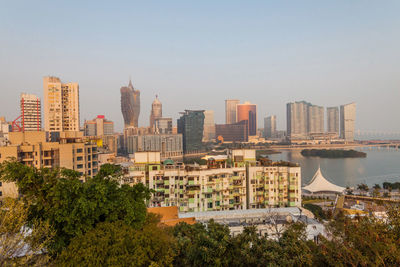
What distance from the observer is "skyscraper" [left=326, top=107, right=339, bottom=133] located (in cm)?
8294

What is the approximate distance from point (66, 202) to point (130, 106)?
6734cm

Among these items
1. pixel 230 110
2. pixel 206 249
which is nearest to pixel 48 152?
pixel 206 249

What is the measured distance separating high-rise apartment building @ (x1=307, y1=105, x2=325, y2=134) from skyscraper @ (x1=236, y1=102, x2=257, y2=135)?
17.7m

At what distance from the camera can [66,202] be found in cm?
350

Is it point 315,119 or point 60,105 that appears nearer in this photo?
point 60,105

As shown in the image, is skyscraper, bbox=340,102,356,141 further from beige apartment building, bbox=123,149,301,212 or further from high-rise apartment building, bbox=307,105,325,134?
beige apartment building, bbox=123,149,301,212

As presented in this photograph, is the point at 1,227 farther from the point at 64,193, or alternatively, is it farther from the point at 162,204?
the point at 162,204

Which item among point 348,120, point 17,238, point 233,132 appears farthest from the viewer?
point 233,132

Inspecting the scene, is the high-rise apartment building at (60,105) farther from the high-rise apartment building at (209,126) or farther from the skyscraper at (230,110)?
the skyscraper at (230,110)

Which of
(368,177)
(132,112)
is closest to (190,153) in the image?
(132,112)

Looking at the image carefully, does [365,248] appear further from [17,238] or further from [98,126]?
[98,126]

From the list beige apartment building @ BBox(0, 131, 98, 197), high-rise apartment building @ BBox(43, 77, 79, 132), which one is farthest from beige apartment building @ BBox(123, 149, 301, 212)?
high-rise apartment building @ BBox(43, 77, 79, 132)

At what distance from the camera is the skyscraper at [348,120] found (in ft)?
250

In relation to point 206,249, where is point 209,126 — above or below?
above
